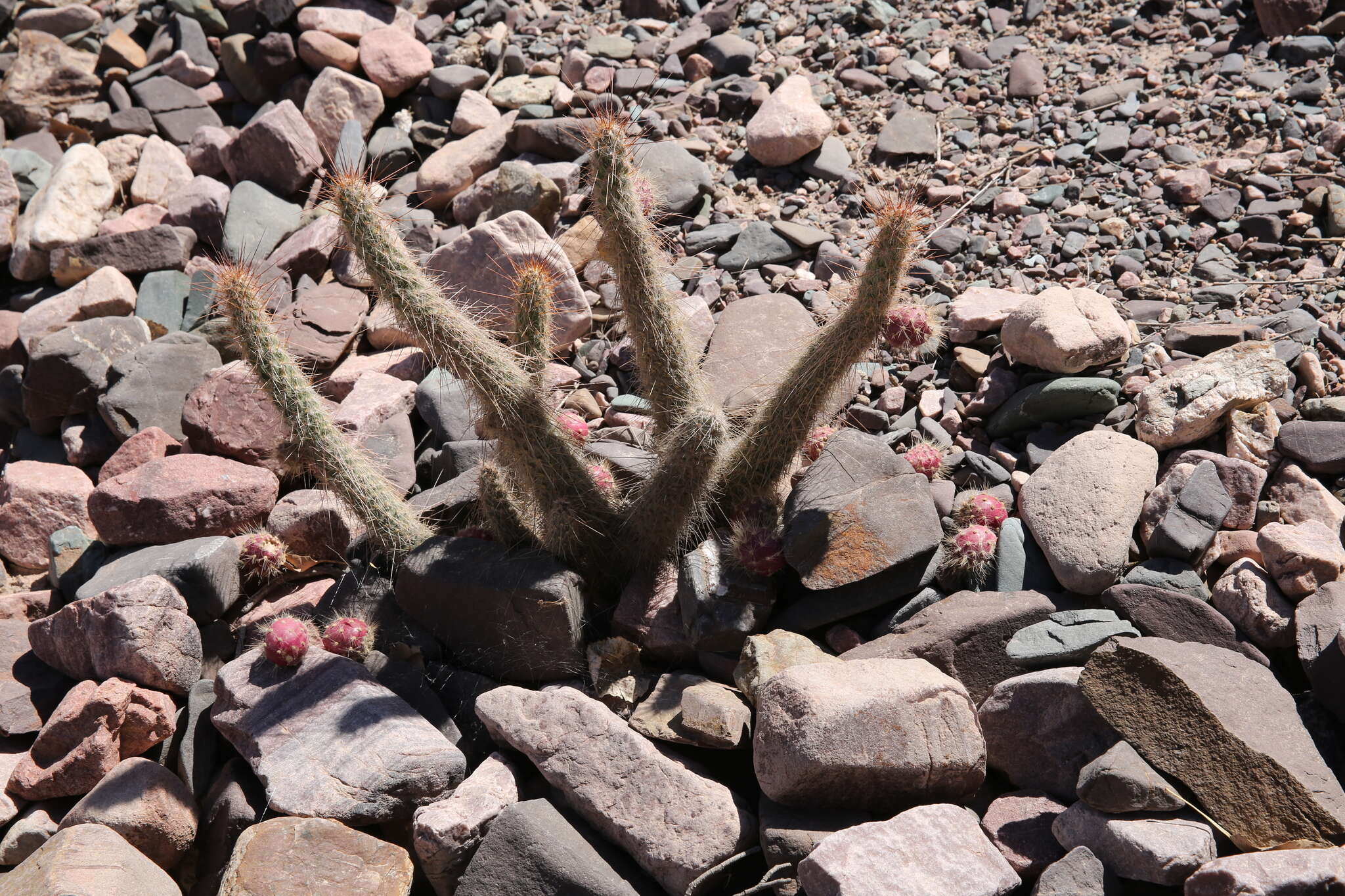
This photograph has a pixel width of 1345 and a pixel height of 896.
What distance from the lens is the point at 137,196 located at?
694 centimetres

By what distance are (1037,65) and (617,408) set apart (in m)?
3.70

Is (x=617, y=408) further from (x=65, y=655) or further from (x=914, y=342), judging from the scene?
(x=65, y=655)

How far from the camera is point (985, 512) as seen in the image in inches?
157

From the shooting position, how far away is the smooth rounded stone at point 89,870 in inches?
127

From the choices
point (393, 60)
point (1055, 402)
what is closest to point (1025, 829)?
point (1055, 402)

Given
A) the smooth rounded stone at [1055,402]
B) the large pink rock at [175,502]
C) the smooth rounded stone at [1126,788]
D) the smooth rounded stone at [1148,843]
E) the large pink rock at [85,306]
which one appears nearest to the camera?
the smooth rounded stone at [1148,843]

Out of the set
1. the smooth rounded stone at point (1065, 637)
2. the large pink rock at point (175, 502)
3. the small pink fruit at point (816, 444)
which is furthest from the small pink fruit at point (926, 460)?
the large pink rock at point (175, 502)

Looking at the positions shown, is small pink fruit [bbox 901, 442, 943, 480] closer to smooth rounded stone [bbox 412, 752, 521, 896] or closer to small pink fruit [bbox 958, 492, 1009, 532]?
small pink fruit [bbox 958, 492, 1009, 532]

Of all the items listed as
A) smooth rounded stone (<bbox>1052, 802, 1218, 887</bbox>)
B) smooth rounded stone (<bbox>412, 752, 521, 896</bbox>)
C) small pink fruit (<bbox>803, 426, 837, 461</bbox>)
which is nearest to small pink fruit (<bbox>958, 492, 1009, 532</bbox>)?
small pink fruit (<bbox>803, 426, 837, 461</bbox>)

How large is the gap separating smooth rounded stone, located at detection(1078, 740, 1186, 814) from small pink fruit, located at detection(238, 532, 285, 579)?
3508mm

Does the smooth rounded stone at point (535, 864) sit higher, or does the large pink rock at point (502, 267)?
the large pink rock at point (502, 267)

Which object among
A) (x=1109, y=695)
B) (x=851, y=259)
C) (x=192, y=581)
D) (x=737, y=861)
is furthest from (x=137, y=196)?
(x=1109, y=695)

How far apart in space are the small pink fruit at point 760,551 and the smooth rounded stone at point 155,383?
11.2 feet

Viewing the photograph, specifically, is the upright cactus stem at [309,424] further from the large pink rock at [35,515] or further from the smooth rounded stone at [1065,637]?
the smooth rounded stone at [1065,637]
